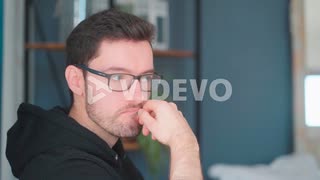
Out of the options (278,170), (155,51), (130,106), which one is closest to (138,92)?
(130,106)

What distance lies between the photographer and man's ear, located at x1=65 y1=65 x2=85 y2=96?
1002 mm

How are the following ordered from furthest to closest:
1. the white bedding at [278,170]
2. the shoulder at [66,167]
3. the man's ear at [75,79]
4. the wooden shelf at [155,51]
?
the white bedding at [278,170] → the wooden shelf at [155,51] → the man's ear at [75,79] → the shoulder at [66,167]

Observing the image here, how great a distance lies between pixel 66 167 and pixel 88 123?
23cm

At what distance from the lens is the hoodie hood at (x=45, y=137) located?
0.90 m

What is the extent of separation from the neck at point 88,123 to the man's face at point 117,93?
27 millimetres

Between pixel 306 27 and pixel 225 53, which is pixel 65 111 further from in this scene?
pixel 306 27

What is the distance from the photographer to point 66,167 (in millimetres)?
797

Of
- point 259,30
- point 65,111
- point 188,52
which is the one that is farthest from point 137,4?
point 65,111

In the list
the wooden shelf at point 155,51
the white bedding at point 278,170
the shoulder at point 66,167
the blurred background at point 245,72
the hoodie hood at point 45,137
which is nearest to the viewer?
the shoulder at point 66,167

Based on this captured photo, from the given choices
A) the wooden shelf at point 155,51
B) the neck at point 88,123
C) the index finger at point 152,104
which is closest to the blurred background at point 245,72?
the wooden shelf at point 155,51

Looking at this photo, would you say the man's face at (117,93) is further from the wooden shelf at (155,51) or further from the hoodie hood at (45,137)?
the wooden shelf at (155,51)

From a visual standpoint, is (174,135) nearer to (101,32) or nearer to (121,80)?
(121,80)

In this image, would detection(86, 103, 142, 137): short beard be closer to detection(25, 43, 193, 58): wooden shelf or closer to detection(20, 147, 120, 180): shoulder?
detection(20, 147, 120, 180): shoulder

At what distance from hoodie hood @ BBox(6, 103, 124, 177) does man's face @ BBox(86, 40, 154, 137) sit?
0.17 feet
